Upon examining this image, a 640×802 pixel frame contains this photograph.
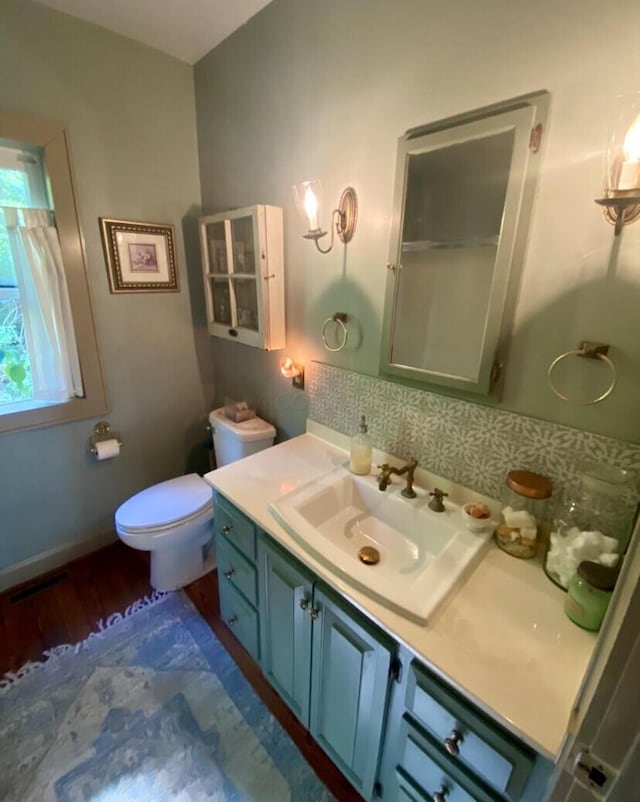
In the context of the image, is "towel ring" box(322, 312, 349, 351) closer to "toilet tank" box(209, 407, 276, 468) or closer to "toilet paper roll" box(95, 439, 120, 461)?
"toilet tank" box(209, 407, 276, 468)

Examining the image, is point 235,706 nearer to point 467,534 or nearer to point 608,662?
point 467,534

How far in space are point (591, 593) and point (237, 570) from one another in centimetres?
109

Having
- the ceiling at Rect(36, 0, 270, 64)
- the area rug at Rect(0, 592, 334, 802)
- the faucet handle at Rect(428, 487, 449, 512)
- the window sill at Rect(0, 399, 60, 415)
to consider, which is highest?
the ceiling at Rect(36, 0, 270, 64)

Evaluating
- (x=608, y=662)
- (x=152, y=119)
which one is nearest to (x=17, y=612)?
(x=608, y=662)

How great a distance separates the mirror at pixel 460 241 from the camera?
919mm

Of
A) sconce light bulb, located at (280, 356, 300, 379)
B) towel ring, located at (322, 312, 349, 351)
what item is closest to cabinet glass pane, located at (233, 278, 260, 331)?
sconce light bulb, located at (280, 356, 300, 379)

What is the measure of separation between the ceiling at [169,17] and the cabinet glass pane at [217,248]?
2.43 feet

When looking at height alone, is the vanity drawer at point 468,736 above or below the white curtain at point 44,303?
below

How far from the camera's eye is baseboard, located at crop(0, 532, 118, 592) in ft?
6.01

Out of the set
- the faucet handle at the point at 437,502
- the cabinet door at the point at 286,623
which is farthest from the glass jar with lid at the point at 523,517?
the cabinet door at the point at 286,623

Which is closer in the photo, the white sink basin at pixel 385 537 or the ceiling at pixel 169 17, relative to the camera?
the white sink basin at pixel 385 537

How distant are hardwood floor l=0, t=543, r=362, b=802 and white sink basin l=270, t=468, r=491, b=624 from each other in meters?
0.76

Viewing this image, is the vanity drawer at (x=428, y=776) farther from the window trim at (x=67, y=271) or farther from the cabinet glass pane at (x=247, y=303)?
the window trim at (x=67, y=271)

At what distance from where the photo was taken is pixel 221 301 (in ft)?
6.28
